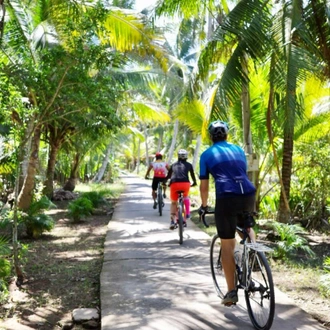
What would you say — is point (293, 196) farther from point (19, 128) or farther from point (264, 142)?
point (19, 128)

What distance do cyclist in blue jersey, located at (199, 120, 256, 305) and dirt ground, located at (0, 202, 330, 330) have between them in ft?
3.72

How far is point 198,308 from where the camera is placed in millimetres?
4699

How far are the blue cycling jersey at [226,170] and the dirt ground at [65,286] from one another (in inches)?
62.6

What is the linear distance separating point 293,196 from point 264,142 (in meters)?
1.67

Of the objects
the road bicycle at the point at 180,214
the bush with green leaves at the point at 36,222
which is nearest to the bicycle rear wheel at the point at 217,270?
the road bicycle at the point at 180,214

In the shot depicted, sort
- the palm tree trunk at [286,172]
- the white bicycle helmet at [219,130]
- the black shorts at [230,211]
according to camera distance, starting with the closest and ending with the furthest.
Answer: the black shorts at [230,211]
the white bicycle helmet at [219,130]
the palm tree trunk at [286,172]

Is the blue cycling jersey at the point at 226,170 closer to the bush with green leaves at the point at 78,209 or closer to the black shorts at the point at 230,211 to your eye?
Answer: the black shorts at the point at 230,211

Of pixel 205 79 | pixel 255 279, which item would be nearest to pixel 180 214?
pixel 255 279

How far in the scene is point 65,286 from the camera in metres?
6.08

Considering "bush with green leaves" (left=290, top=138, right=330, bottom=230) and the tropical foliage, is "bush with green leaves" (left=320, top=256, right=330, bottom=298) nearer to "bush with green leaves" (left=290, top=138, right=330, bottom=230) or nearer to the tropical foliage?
the tropical foliage

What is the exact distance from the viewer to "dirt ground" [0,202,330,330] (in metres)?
4.89

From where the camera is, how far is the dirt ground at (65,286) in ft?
16.0

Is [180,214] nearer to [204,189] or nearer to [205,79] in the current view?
[204,189]

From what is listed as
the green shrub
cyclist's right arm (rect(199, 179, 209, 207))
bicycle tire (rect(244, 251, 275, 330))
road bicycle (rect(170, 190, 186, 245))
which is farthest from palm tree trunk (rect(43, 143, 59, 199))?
bicycle tire (rect(244, 251, 275, 330))
